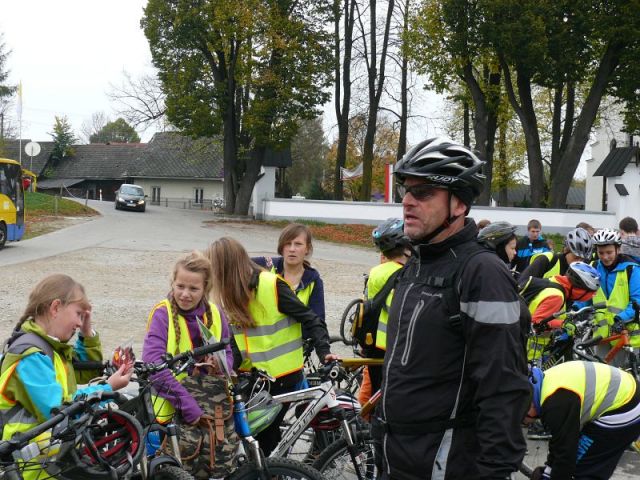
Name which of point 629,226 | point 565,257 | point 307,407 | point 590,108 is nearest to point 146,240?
point 629,226

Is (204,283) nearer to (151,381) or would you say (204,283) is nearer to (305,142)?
(151,381)

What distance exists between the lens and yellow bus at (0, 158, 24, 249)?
23.5 meters

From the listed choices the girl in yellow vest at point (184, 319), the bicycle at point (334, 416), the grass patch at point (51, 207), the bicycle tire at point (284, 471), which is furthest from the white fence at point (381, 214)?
the bicycle tire at point (284, 471)

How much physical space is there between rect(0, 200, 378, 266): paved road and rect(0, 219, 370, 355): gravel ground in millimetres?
1262

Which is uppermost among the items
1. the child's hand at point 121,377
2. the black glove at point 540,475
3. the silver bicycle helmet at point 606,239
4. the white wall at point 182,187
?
the white wall at point 182,187

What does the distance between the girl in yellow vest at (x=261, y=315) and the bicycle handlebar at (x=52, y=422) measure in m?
1.62

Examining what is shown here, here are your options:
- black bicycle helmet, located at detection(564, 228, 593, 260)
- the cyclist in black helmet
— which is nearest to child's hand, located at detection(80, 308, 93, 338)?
the cyclist in black helmet

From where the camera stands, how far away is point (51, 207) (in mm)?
38094

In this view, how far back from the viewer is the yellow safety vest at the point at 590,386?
361cm

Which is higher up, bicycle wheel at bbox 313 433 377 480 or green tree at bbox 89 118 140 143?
green tree at bbox 89 118 140 143

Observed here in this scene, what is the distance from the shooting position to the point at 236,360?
4781mm

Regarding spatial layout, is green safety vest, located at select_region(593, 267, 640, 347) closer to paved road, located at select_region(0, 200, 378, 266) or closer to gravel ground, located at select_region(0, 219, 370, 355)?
gravel ground, located at select_region(0, 219, 370, 355)

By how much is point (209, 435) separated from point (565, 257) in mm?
5418

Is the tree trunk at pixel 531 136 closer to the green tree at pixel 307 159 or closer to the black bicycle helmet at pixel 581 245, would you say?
the black bicycle helmet at pixel 581 245
